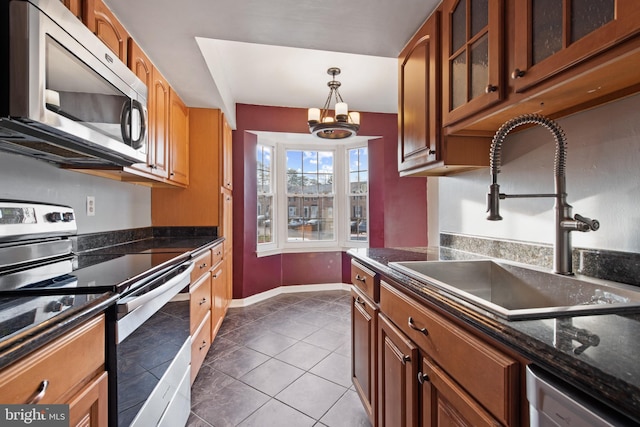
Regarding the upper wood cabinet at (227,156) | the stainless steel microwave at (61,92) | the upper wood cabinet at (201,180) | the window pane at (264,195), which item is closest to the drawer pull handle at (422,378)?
the stainless steel microwave at (61,92)

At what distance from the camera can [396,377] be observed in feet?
3.84

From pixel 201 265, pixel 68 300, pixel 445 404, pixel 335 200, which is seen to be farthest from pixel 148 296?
pixel 335 200

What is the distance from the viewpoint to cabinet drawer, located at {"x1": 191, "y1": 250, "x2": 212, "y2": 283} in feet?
6.13

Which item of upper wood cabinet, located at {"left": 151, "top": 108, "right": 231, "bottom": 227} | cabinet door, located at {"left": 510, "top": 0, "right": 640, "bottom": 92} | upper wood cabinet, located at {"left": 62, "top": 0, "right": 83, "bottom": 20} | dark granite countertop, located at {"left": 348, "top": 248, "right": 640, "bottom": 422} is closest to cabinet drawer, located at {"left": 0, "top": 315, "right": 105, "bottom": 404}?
dark granite countertop, located at {"left": 348, "top": 248, "right": 640, "bottom": 422}

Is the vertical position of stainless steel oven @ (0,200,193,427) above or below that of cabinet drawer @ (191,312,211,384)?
above

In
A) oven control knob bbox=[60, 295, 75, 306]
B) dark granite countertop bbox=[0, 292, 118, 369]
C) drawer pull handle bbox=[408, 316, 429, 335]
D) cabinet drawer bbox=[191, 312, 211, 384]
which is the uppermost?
oven control knob bbox=[60, 295, 75, 306]

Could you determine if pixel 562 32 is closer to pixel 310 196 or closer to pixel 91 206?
pixel 91 206

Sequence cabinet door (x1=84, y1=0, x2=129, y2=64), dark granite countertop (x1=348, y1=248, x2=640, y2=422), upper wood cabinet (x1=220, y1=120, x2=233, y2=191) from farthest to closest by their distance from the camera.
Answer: upper wood cabinet (x1=220, y1=120, x2=233, y2=191) < cabinet door (x1=84, y1=0, x2=129, y2=64) < dark granite countertop (x1=348, y1=248, x2=640, y2=422)

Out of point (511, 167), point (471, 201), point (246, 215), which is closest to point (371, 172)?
point (246, 215)

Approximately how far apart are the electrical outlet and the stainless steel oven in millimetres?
351

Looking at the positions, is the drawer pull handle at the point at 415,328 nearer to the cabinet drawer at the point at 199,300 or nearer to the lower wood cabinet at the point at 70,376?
the lower wood cabinet at the point at 70,376

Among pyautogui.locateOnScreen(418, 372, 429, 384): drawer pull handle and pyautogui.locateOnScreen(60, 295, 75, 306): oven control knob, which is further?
pyautogui.locateOnScreen(418, 372, 429, 384): drawer pull handle

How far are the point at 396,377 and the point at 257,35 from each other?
1.93m

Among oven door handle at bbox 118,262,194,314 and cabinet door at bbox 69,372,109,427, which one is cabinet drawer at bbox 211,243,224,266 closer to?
oven door handle at bbox 118,262,194,314
